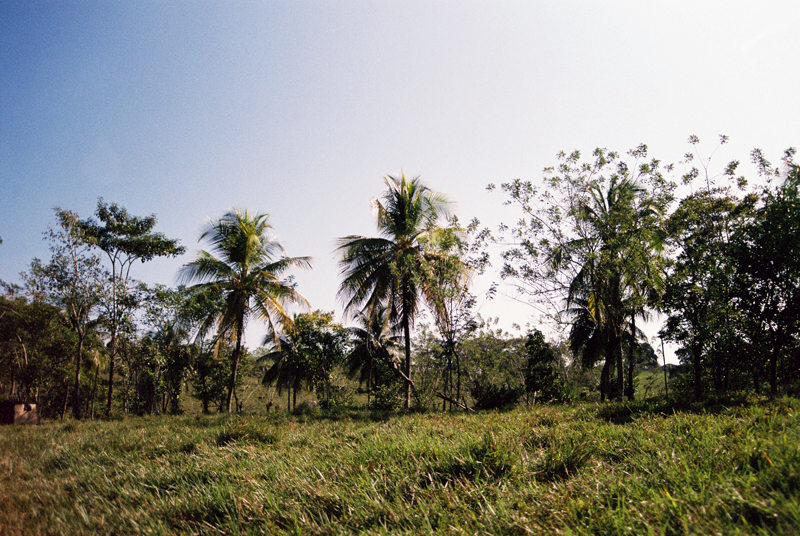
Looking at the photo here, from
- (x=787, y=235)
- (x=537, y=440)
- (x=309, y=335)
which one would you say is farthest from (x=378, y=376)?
(x=537, y=440)

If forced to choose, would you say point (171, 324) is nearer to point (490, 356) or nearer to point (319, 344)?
point (319, 344)

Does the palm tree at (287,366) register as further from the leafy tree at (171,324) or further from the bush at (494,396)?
the bush at (494,396)

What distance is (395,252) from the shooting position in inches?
610

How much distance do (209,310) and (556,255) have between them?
13917 millimetres

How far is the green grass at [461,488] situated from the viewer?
6.28 feet

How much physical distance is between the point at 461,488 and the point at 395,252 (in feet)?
42.9

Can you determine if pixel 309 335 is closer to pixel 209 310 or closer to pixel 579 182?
pixel 209 310

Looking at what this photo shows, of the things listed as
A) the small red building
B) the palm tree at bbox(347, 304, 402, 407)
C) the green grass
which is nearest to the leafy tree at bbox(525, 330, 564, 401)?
the palm tree at bbox(347, 304, 402, 407)

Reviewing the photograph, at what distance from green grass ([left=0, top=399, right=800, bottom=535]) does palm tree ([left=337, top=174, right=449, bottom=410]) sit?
10965 mm

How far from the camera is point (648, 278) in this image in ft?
32.9

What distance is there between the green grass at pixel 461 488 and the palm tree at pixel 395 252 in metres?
11.0

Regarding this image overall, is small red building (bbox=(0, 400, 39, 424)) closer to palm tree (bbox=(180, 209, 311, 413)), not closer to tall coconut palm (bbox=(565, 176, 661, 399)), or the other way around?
palm tree (bbox=(180, 209, 311, 413))

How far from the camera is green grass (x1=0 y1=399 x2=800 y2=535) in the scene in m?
1.91

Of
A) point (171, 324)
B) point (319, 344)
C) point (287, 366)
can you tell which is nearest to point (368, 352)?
point (319, 344)
